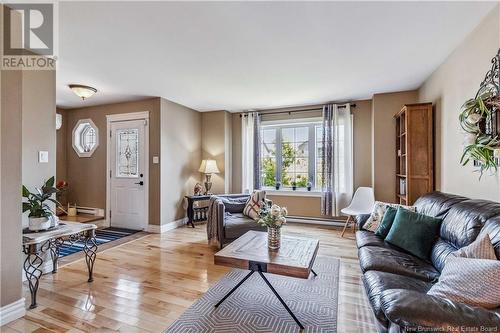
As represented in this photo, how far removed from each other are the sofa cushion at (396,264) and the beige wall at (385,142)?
226cm

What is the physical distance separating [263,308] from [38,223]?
2275 mm

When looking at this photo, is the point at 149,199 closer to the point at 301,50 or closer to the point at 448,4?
the point at 301,50

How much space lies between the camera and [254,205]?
3.87 meters

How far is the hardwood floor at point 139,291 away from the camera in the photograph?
1.89 m

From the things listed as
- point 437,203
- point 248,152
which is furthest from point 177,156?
point 437,203

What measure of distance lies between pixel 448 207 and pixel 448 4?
168 centimetres

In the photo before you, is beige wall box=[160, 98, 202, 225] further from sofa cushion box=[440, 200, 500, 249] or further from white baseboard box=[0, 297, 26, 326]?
sofa cushion box=[440, 200, 500, 249]

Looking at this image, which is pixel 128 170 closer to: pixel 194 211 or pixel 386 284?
pixel 194 211

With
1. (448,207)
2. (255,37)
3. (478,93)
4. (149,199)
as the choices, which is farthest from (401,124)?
(149,199)

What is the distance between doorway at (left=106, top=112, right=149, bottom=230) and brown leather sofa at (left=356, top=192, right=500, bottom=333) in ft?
12.6

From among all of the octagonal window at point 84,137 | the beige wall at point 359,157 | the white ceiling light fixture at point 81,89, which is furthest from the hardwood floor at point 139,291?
the octagonal window at point 84,137

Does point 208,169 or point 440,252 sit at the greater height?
point 208,169

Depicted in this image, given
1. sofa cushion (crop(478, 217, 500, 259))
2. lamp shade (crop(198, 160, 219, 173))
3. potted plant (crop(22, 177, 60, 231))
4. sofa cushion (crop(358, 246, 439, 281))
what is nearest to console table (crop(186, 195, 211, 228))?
lamp shade (crop(198, 160, 219, 173))

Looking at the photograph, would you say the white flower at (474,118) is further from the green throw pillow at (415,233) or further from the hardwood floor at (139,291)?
the hardwood floor at (139,291)
